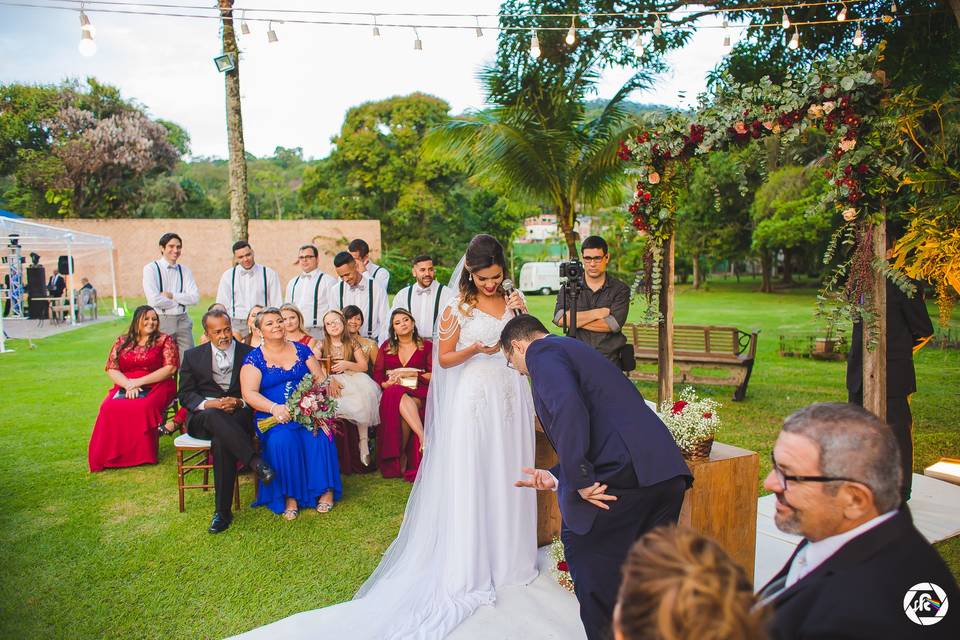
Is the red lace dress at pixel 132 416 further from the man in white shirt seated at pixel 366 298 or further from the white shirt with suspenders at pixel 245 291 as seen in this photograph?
the man in white shirt seated at pixel 366 298

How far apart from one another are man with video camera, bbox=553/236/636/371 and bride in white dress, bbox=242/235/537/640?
1.65 metres

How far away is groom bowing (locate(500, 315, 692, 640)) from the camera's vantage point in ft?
9.60

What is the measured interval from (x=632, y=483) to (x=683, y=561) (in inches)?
69.6

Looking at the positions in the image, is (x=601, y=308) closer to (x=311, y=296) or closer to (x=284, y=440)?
(x=284, y=440)

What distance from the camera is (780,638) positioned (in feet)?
5.65

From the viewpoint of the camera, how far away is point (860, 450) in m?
1.90

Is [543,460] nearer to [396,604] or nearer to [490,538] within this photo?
[490,538]

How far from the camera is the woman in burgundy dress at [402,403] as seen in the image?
6801mm

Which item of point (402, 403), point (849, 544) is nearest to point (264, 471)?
point (402, 403)

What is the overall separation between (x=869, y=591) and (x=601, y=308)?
472 cm

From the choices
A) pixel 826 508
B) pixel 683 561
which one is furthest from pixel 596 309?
pixel 683 561

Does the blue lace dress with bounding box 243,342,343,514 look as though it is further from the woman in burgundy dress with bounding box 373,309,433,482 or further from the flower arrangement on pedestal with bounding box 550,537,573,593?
the flower arrangement on pedestal with bounding box 550,537,573,593

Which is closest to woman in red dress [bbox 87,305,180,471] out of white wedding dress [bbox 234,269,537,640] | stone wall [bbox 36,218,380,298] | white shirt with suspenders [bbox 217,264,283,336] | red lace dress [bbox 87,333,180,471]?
Result: red lace dress [bbox 87,333,180,471]

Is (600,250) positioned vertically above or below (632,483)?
above
